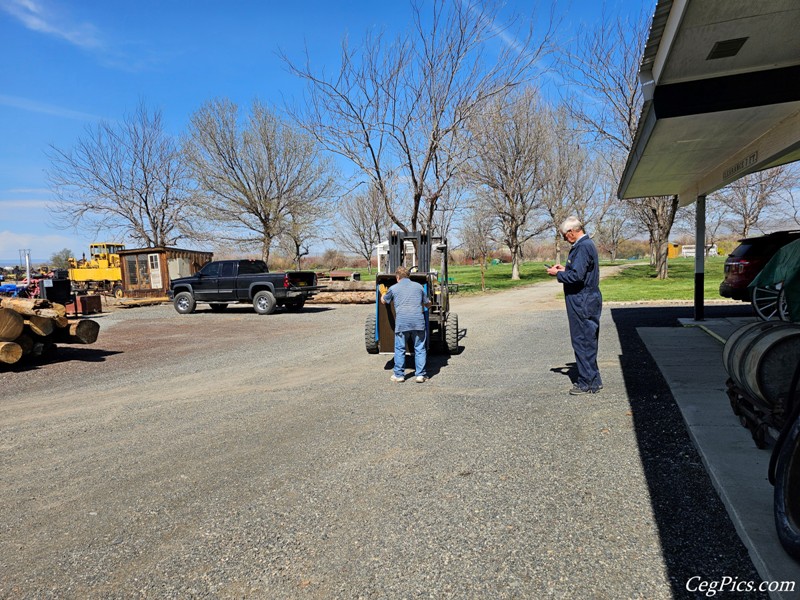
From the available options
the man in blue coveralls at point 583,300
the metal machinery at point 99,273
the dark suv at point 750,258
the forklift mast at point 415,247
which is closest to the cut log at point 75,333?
the forklift mast at point 415,247

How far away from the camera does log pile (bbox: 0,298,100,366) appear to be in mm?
8359

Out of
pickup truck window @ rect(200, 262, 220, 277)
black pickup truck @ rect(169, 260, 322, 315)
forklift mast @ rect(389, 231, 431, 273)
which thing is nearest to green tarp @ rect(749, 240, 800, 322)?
forklift mast @ rect(389, 231, 431, 273)

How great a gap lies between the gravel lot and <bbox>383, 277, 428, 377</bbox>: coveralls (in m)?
0.39

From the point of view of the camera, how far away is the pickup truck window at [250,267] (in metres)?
18.1

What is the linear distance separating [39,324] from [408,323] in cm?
705

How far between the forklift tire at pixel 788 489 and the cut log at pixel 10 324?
407 inches

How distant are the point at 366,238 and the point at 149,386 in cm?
5225

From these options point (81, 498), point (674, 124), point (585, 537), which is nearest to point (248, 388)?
point (81, 498)

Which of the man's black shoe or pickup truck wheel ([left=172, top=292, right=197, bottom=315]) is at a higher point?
pickup truck wheel ([left=172, top=292, right=197, bottom=315])

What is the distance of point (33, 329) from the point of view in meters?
8.91

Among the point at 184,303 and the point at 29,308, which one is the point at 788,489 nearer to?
the point at 29,308

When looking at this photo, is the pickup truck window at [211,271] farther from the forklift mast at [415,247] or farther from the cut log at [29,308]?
the forklift mast at [415,247]

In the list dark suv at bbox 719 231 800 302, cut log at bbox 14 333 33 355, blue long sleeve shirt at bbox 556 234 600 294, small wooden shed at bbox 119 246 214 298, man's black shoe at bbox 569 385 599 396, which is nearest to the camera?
blue long sleeve shirt at bbox 556 234 600 294

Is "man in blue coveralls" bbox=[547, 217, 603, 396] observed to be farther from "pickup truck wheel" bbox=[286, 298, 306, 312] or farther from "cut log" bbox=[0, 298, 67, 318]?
"pickup truck wheel" bbox=[286, 298, 306, 312]
